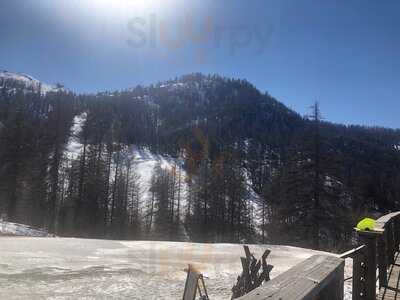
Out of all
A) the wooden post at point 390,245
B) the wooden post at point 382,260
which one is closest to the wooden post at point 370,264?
the wooden post at point 382,260

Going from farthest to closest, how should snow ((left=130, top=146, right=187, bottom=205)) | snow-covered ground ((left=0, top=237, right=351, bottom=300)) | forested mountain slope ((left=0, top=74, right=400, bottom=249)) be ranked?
snow ((left=130, top=146, right=187, bottom=205))
forested mountain slope ((left=0, top=74, right=400, bottom=249))
snow-covered ground ((left=0, top=237, right=351, bottom=300))

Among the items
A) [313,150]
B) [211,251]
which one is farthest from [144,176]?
[211,251]

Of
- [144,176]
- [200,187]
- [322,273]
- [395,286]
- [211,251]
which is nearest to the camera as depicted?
[322,273]

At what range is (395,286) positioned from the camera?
17.7 ft

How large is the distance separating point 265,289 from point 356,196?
42.2m

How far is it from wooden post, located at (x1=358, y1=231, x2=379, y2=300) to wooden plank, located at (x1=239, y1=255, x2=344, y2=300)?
1.97m

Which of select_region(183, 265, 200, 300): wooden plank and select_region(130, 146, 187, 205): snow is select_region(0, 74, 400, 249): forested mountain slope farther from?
select_region(183, 265, 200, 300): wooden plank

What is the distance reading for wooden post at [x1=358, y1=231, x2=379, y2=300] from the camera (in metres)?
3.94

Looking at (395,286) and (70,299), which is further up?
(395,286)

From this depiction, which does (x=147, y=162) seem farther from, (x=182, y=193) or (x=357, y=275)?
(x=357, y=275)

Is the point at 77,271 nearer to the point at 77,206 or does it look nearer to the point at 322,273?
the point at 322,273

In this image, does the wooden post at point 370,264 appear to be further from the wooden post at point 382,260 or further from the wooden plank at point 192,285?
the wooden plank at point 192,285

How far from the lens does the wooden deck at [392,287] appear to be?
4.89m

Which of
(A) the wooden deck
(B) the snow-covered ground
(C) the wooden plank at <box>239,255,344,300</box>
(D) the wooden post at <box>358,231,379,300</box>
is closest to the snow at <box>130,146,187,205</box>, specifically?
(B) the snow-covered ground
